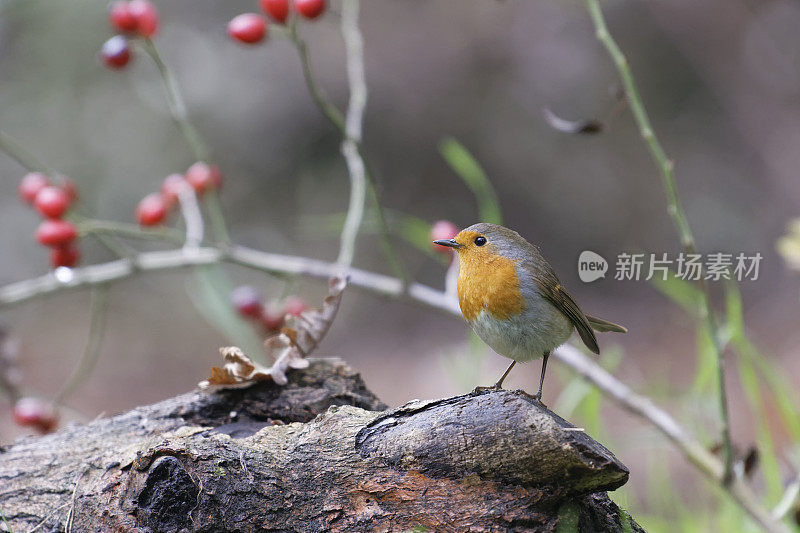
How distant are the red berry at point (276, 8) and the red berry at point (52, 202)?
102 centimetres

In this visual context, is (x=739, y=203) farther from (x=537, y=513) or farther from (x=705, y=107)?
(x=537, y=513)

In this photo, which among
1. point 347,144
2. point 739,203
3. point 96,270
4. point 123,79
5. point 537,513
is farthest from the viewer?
point 123,79

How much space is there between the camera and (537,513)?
141cm

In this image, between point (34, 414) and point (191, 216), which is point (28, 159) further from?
point (34, 414)

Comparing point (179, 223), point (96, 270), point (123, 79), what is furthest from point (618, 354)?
point (123, 79)

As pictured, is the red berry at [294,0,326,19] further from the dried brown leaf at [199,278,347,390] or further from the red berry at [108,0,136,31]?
the dried brown leaf at [199,278,347,390]

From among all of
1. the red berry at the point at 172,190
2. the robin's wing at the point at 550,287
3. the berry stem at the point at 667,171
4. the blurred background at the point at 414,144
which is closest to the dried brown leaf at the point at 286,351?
the robin's wing at the point at 550,287

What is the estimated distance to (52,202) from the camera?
2.70 metres

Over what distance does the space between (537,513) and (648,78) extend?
5.54 meters

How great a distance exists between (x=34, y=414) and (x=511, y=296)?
1864mm

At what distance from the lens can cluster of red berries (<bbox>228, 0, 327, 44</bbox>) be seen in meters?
2.39

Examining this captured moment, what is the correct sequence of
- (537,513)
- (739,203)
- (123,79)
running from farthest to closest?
(123,79) < (739,203) < (537,513)

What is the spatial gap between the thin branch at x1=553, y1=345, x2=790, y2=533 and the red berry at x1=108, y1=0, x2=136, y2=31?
71.7 inches

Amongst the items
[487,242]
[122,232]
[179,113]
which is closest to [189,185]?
[179,113]
